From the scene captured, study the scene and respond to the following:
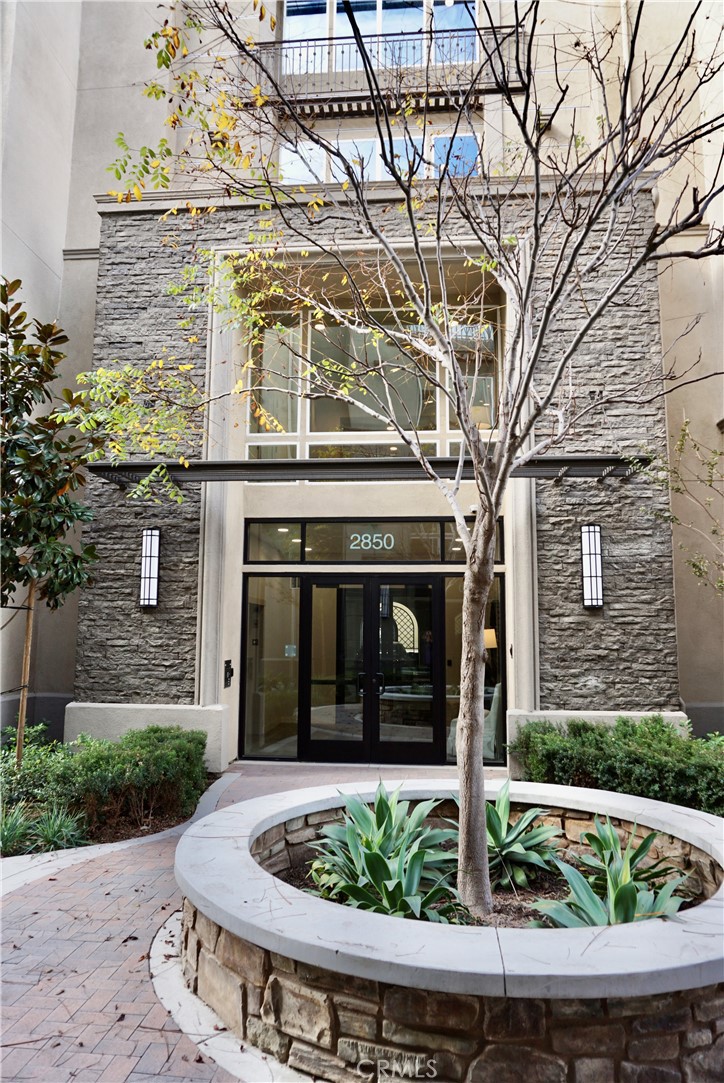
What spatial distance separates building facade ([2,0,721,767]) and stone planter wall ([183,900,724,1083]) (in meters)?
6.23

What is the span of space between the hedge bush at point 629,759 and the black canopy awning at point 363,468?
298cm

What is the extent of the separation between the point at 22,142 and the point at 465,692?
10.9 m

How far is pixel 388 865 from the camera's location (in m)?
3.74

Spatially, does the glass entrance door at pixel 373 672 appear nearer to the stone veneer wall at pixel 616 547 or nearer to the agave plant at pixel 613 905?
the stone veneer wall at pixel 616 547

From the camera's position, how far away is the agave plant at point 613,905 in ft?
10.5

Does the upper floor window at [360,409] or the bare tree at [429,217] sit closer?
the bare tree at [429,217]

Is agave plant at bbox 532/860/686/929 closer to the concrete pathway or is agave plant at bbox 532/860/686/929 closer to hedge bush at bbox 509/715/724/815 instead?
the concrete pathway

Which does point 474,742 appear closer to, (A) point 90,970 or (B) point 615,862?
(B) point 615,862

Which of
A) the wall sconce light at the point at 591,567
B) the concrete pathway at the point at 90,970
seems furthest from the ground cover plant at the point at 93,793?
the wall sconce light at the point at 591,567

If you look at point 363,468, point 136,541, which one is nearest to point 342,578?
point 363,468
